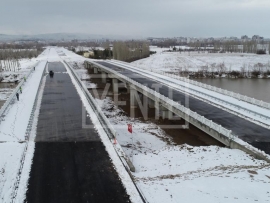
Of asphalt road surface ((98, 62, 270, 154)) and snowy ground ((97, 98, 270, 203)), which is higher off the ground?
asphalt road surface ((98, 62, 270, 154))

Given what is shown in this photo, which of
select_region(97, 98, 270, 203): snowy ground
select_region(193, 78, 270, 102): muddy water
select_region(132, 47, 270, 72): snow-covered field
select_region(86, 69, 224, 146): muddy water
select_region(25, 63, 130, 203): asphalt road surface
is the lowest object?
select_region(86, 69, 224, 146): muddy water

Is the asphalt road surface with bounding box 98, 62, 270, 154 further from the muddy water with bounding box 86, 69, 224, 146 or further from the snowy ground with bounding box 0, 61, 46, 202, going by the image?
the snowy ground with bounding box 0, 61, 46, 202

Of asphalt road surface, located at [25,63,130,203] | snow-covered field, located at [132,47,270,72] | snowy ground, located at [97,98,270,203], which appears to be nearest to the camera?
asphalt road surface, located at [25,63,130,203]

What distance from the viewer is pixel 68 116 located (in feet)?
81.4

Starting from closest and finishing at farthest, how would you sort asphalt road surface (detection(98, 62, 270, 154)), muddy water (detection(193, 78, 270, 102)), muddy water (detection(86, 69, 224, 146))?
asphalt road surface (detection(98, 62, 270, 154)) → muddy water (detection(86, 69, 224, 146)) → muddy water (detection(193, 78, 270, 102))

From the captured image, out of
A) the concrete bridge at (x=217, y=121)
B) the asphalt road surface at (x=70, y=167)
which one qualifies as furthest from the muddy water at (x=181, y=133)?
the asphalt road surface at (x=70, y=167)

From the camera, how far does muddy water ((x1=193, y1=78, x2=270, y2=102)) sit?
1727 inches

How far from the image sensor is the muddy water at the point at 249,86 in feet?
144

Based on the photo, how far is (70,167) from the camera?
15016mm

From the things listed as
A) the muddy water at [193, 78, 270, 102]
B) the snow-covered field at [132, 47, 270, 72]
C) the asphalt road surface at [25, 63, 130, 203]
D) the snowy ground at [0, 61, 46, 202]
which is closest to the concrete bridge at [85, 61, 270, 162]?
the asphalt road surface at [25, 63, 130, 203]

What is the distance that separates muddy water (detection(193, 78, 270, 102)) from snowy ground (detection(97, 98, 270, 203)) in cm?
2721

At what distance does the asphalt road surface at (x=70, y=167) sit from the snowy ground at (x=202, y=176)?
70.3 inches

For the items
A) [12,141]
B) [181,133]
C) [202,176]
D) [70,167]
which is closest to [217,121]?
[181,133]

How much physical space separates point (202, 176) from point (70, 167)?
7375 mm
